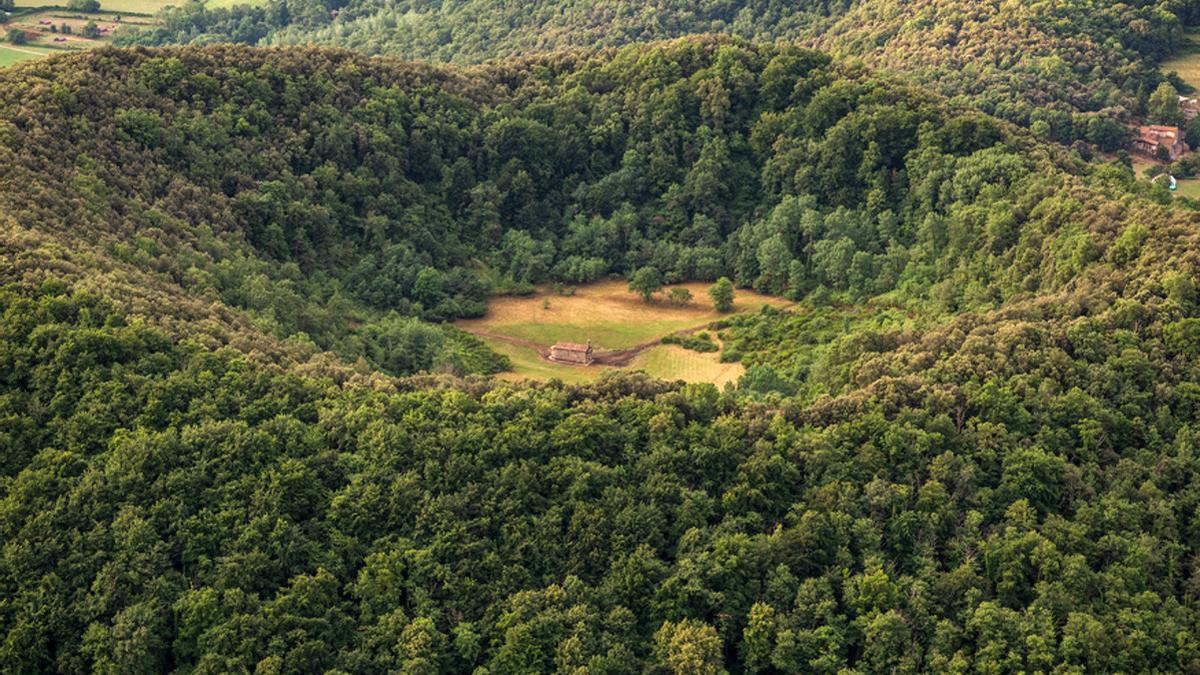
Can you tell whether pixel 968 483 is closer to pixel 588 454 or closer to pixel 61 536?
pixel 588 454

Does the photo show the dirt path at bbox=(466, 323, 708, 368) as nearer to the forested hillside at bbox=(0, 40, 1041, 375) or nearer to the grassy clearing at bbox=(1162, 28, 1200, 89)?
the forested hillside at bbox=(0, 40, 1041, 375)

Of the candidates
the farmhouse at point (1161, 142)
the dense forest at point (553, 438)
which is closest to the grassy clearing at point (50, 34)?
the dense forest at point (553, 438)

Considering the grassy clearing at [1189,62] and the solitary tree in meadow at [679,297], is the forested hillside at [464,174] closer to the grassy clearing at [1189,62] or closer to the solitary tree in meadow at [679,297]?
the solitary tree in meadow at [679,297]

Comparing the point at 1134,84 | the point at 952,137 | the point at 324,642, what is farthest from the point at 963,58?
the point at 324,642

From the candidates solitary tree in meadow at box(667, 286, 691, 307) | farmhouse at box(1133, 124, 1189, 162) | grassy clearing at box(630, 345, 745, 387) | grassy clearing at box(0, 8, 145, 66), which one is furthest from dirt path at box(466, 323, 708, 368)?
grassy clearing at box(0, 8, 145, 66)

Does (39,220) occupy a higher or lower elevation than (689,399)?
higher
